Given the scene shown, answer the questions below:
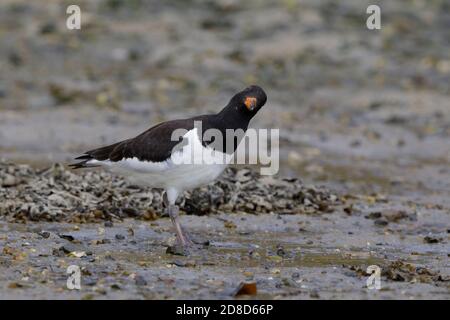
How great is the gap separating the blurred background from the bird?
13.0 ft

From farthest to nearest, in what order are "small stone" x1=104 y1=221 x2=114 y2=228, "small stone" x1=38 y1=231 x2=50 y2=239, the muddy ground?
"small stone" x1=104 y1=221 x2=114 y2=228 → "small stone" x1=38 y1=231 x2=50 y2=239 → the muddy ground

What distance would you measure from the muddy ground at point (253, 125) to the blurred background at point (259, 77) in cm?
4

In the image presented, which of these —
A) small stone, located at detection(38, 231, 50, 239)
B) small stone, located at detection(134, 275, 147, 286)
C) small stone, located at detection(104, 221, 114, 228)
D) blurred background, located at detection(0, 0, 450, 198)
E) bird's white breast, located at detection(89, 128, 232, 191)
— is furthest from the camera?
blurred background, located at detection(0, 0, 450, 198)

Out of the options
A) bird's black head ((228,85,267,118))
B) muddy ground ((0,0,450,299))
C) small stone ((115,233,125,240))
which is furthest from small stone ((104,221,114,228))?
→ bird's black head ((228,85,267,118))

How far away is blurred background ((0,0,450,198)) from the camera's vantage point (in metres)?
13.4

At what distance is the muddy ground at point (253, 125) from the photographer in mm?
7344

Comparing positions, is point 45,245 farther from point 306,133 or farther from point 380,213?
point 306,133

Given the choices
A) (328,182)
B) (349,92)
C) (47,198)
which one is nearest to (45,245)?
(47,198)

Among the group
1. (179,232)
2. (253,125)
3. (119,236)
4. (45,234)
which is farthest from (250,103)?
(253,125)

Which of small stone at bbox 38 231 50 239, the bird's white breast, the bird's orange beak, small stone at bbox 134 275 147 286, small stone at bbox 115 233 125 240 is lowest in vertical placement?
small stone at bbox 134 275 147 286

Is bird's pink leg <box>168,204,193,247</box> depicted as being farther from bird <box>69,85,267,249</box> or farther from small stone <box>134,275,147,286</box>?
small stone <box>134,275,147,286</box>

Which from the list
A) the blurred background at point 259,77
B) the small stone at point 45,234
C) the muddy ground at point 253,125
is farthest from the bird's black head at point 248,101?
the blurred background at point 259,77

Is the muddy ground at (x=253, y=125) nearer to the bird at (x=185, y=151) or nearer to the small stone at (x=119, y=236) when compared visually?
the small stone at (x=119, y=236)

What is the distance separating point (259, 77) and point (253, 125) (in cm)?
273
